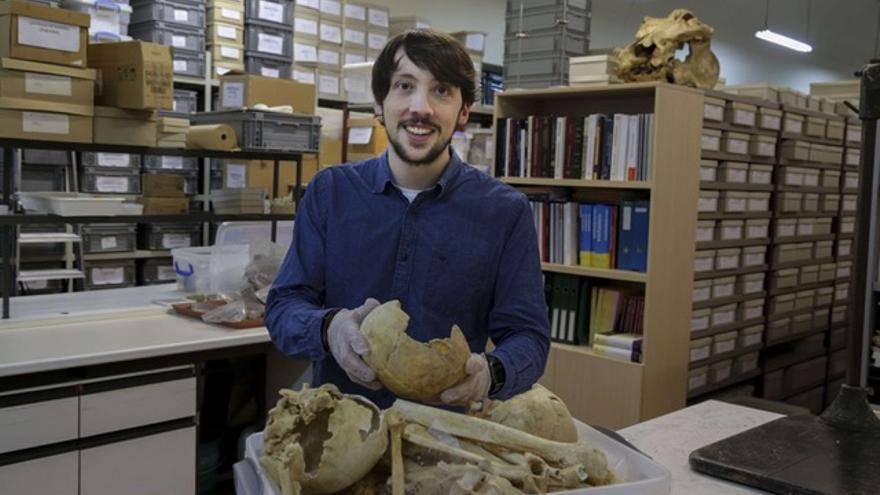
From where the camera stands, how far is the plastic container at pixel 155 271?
4980 millimetres

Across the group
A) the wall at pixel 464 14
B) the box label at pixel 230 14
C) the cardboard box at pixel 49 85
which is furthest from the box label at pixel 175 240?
the wall at pixel 464 14

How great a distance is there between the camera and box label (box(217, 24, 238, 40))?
5.14m

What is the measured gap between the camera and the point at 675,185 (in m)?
3.09

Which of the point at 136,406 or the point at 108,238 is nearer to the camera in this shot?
the point at 136,406

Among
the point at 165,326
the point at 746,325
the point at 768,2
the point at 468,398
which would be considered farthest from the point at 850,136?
the point at 768,2

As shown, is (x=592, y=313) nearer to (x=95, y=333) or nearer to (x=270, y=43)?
(x=95, y=333)

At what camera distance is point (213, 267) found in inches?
128

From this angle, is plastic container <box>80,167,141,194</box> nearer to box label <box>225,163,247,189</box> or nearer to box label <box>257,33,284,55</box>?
box label <box>225,163,247,189</box>

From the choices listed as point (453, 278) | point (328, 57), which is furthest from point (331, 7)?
point (453, 278)

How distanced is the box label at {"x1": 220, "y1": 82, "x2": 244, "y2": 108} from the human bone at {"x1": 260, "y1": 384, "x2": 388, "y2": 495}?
11.8 ft

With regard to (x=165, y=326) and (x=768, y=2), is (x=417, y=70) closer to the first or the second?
(x=165, y=326)

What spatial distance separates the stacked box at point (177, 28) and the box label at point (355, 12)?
1.08 metres

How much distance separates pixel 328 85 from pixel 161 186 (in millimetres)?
2821

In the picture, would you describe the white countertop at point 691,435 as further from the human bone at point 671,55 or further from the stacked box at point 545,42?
the stacked box at point 545,42
